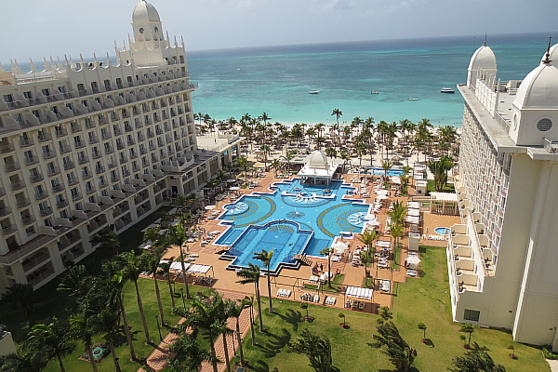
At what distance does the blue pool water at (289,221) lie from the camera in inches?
1813

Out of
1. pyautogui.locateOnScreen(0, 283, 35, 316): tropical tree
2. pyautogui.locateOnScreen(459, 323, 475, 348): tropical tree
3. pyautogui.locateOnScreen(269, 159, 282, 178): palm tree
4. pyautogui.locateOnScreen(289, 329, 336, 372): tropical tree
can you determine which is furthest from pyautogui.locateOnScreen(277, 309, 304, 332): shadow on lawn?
pyautogui.locateOnScreen(269, 159, 282, 178): palm tree

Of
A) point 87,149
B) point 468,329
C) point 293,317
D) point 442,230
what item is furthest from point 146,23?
point 468,329

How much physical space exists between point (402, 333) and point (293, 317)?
8.93 meters

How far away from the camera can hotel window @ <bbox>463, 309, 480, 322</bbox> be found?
3161 centimetres

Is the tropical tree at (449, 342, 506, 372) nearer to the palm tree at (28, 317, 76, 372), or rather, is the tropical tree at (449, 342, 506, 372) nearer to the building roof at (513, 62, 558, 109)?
the building roof at (513, 62, 558, 109)

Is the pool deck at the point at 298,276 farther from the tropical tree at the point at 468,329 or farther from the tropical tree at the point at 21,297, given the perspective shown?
the tropical tree at the point at 21,297

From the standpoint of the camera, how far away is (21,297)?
112 feet

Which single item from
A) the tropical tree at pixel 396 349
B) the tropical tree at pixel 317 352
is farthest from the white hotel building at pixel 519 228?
the tropical tree at pixel 317 352

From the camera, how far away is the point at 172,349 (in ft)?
77.7

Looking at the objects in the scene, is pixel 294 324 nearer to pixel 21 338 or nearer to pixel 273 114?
pixel 21 338

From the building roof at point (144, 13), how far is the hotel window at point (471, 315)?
5511cm

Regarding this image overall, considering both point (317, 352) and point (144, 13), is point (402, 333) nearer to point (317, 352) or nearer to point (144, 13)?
point (317, 352)

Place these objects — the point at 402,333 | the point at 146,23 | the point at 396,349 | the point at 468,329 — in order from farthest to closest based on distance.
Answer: the point at 146,23
the point at 402,333
the point at 468,329
the point at 396,349

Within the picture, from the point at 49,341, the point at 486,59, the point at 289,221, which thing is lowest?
the point at 289,221
